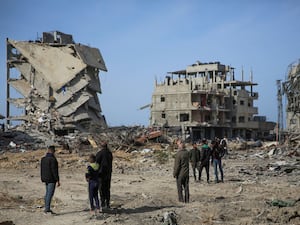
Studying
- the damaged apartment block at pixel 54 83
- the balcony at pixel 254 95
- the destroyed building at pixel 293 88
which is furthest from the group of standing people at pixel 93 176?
the balcony at pixel 254 95

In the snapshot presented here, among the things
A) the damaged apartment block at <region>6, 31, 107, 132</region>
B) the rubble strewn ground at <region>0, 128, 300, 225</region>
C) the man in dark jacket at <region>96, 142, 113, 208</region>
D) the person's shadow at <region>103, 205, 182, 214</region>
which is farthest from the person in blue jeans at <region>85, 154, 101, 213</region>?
the damaged apartment block at <region>6, 31, 107, 132</region>

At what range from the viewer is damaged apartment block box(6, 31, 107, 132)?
48875 mm

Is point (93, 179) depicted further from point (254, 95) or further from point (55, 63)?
point (254, 95)

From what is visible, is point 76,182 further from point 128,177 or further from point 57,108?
point 57,108

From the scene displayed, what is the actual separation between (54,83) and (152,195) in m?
36.8

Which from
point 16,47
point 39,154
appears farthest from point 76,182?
point 16,47

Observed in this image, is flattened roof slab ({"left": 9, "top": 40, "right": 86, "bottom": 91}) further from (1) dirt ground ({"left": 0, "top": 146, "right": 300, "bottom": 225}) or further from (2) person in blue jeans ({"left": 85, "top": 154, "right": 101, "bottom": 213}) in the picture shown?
(2) person in blue jeans ({"left": 85, "top": 154, "right": 101, "bottom": 213})

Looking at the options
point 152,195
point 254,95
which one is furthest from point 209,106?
point 152,195

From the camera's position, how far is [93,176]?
10.8 meters

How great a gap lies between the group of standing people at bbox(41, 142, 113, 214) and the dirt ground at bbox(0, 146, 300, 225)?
0.33 metres

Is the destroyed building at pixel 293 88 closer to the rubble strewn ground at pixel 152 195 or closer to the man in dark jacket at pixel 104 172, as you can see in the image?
the rubble strewn ground at pixel 152 195

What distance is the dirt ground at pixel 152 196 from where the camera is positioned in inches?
403

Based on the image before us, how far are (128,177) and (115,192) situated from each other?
5.01 meters

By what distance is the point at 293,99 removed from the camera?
36438 millimetres
